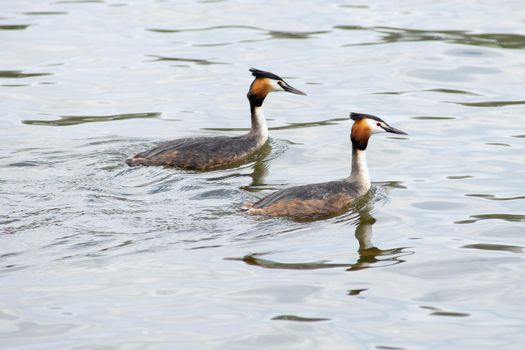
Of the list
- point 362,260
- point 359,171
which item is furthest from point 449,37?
point 362,260

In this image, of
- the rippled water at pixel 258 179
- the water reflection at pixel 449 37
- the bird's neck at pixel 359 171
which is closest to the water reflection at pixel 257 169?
the rippled water at pixel 258 179

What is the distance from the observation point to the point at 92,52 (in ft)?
57.9

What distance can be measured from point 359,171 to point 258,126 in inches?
92.0

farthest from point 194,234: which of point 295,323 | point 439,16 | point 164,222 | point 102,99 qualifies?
point 439,16

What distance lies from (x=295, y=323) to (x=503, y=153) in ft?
17.2

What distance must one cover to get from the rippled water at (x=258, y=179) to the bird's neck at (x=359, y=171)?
24 cm

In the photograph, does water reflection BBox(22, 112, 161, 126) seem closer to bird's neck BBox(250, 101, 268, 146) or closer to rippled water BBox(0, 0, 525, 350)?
rippled water BBox(0, 0, 525, 350)

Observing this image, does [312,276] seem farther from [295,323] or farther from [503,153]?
[503,153]

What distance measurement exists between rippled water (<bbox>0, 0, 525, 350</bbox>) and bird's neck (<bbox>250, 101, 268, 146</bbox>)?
0.43 ft

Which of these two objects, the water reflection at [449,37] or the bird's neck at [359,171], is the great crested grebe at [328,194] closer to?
the bird's neck at [359,171]

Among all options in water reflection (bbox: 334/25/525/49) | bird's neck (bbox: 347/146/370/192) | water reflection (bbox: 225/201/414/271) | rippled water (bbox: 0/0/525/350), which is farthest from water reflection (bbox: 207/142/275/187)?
water reflection (bbox: 334/25/525/49)

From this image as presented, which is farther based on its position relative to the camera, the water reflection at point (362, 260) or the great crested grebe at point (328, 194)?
the great crested grebe at point (328, 194)

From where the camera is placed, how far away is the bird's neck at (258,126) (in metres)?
13.3

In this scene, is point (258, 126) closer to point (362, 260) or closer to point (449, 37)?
point (362, 260)
